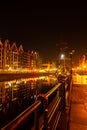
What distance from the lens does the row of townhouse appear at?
95188mm

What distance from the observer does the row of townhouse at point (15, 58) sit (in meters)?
95.2

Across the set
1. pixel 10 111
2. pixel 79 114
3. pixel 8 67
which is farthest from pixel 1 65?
pixel 79 114

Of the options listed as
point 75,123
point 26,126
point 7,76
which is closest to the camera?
point 75,123

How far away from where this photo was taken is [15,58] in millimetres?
111062

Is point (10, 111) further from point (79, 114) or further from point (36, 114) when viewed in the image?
point (36, 114)

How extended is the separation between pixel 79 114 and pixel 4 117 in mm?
9454

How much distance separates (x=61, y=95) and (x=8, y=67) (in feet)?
305

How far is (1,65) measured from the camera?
93000mm

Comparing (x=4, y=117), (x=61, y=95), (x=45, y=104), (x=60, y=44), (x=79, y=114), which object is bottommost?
(x=4, y=117)

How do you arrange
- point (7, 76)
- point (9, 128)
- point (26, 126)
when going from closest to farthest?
point (9, 128) → point (26, 126) → point (7, 76)

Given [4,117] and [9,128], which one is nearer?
[9,128]

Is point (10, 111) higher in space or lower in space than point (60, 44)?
lower

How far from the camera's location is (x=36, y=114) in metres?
2.42

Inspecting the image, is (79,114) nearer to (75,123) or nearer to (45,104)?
(75,123)
